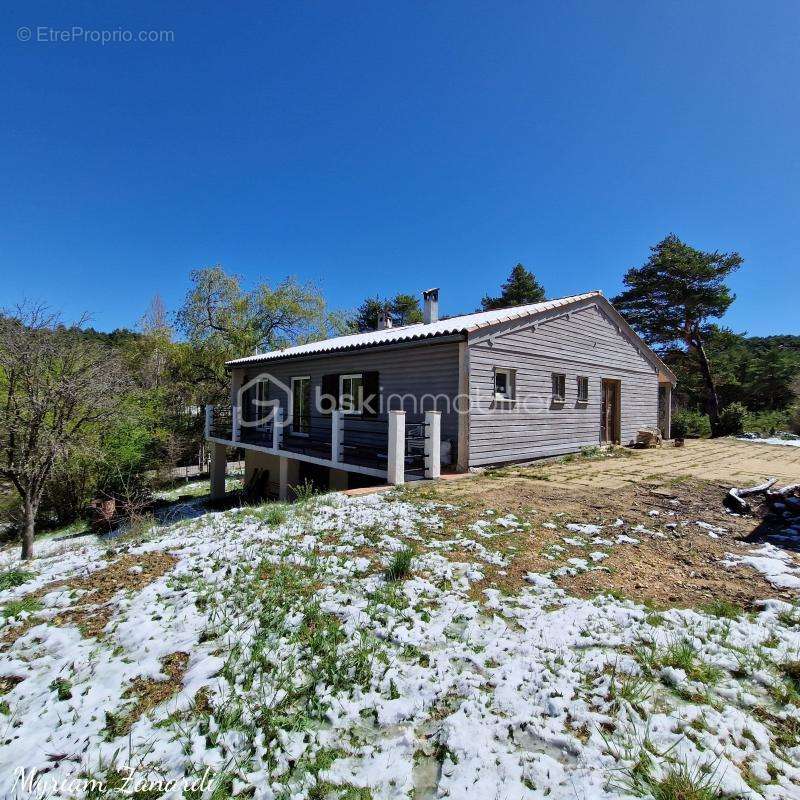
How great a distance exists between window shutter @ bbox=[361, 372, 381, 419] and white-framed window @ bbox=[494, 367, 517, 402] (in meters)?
3.06

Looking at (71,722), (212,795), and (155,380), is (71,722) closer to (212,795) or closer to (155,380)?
(212,795)

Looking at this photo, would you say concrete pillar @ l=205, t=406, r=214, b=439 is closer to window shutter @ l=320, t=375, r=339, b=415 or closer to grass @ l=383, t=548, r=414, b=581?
window shutter @ l=320, t=375, r=339, b=415

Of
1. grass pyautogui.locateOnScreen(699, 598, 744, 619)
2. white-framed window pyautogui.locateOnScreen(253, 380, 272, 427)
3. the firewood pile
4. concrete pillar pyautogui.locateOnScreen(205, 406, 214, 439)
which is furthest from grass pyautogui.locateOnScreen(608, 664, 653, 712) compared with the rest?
concrete pillar pyautogui.locateOnScreen(205, 406, 214, 439)

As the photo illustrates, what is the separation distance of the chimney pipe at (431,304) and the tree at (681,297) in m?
18.3

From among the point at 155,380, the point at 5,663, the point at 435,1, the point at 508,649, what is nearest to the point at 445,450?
the point at 508,649

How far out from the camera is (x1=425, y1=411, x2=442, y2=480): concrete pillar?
26.0ft

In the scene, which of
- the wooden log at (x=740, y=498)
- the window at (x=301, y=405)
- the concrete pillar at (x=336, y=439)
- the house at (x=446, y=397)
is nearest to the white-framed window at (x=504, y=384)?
the house at (x=446, y=397)

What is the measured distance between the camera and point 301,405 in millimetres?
13469

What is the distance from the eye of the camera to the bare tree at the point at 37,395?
859cm

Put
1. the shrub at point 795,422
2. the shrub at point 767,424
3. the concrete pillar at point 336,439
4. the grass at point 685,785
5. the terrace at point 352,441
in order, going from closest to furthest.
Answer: the grass at point 685,785 < the terrace at point 352,441 < the concrete pillar at point 336,439 < the shrub at point 795,422 < the shrub at point 767,424

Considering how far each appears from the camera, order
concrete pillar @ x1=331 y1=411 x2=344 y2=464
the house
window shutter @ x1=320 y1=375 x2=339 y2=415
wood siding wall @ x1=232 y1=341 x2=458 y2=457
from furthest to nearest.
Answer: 1. window shutter @ x1=320 y1=375 x2=339 y2=415
2. concrete pillar @ x1=331 y1=411 x2=344 y2=464
3. wood siding wall @ x1=232 y1=341 x2=458 y2=457
4. the house

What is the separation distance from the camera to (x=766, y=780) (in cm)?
160

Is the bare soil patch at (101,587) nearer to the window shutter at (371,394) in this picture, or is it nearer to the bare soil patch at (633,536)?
the bare soil patch at (633,536)

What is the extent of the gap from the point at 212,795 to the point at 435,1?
1164 centimetres
